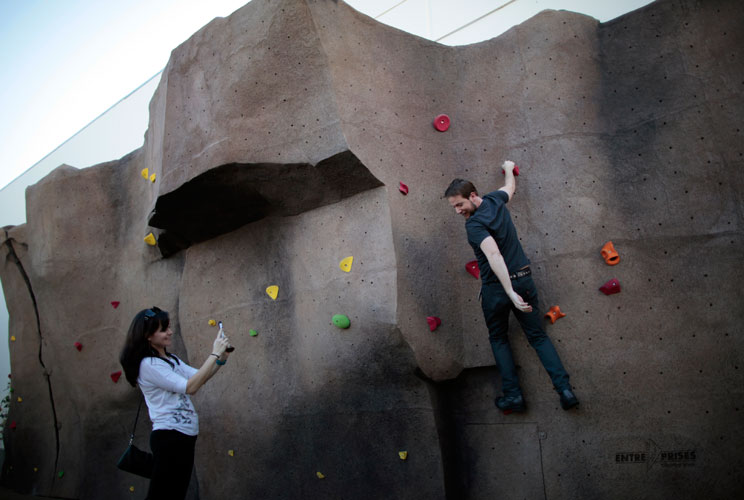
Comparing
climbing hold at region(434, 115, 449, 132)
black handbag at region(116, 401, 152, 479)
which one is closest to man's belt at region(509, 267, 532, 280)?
climbing hold at region(434, 115, 449, 132)

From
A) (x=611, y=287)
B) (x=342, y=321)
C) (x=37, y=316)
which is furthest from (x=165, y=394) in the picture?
(x=37, y=316)

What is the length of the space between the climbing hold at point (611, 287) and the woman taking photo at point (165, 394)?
99.7 inches

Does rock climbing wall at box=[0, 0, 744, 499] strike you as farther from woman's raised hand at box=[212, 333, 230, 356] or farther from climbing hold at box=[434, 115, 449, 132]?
woman's raised hand at box=[212, 333, 230, 356]

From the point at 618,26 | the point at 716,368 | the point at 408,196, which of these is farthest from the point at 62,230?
the point at 716,368

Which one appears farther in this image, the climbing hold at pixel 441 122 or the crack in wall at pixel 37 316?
the crack in wall at pixel 37 316

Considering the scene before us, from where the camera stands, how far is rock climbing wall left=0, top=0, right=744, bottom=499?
11.0 ft

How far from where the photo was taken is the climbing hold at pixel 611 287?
3.49 meters

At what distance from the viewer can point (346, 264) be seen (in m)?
3.84

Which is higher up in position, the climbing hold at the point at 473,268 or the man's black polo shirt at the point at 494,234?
the man's black polo shirt at the point at 494,234

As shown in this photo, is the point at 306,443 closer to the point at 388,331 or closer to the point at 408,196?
the point at 388,331

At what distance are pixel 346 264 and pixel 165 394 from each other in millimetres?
1581

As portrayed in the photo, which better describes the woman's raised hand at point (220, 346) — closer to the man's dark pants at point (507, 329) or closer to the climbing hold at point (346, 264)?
the climbing hold at point (346, 264)

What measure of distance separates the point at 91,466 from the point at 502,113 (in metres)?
5.59

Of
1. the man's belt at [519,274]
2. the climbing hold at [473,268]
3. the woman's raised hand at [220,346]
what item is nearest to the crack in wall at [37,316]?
the woman's raised hand at [220,346]
